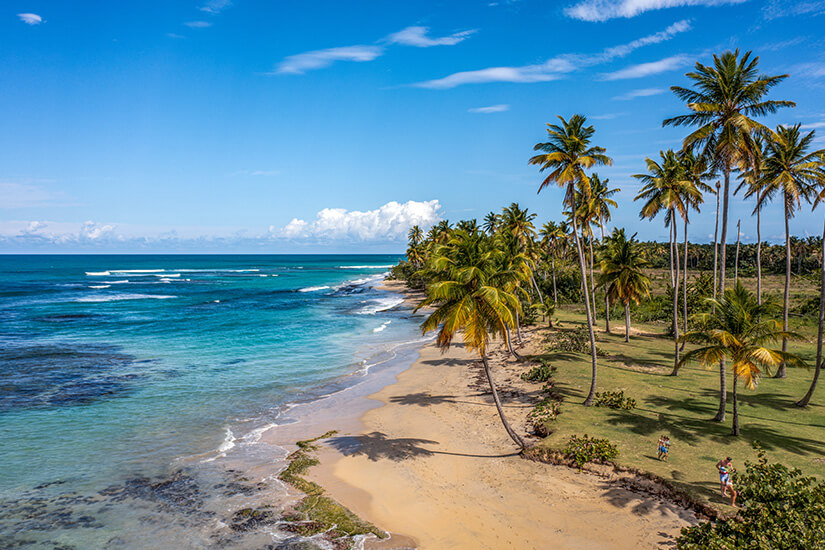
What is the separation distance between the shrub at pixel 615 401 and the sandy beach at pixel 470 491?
154 inches

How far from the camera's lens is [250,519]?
46.3 feet

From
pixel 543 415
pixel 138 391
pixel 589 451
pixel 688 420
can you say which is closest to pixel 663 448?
pixel 589 451

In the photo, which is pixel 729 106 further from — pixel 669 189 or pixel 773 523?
pixel 773 523

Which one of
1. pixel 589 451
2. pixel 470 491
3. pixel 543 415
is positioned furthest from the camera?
pixel 543 415

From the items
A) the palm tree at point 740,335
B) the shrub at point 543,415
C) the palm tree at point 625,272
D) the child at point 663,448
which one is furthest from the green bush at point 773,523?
the palm tree at point 625,272

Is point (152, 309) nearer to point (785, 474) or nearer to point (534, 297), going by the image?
point (534, 297)

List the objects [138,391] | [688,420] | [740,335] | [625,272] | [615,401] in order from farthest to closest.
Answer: [625,272]
[138,391]
[615,401]
[688,420]
[740,335]

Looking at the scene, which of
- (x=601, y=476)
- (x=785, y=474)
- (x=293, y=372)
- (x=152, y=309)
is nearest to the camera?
(x=785, y=474)

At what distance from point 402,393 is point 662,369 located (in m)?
17.3

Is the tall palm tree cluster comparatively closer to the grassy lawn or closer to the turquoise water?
the grassy lawn

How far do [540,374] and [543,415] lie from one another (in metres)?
6.75

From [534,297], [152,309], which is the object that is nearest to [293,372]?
[534,297]

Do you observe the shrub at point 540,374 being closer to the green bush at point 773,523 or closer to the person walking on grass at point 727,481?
the person walking on grass at point 727,481

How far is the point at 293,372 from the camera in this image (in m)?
33.5
